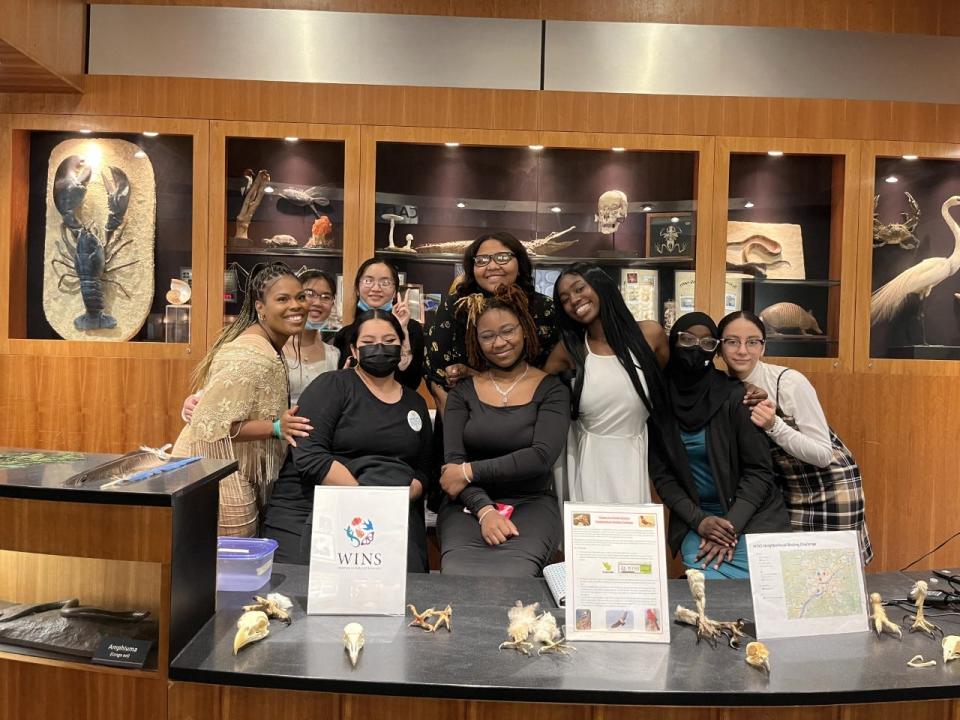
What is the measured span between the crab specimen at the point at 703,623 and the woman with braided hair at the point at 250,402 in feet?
4.45

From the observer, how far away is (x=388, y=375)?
269 centimetres

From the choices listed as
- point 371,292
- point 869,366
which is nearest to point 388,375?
point 371,292

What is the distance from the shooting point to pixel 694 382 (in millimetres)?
2770

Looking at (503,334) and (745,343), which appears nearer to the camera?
(503,334)

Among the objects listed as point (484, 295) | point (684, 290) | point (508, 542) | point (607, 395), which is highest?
point (684, 290)

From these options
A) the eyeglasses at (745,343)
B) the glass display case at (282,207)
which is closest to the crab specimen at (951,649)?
the eyeglasses at (745,343)

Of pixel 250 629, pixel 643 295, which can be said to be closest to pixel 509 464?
pixel 250 629

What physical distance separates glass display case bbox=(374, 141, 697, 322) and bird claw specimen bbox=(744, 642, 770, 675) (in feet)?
8.12

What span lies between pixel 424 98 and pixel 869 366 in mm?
2472

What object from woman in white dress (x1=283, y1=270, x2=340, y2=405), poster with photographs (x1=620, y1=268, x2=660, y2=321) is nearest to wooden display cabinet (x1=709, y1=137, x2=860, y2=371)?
Answer: poster with photographs (x1=620, y1=268, x2=660, y2=321)

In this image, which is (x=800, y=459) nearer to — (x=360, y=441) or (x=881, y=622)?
(x=881, y=622)

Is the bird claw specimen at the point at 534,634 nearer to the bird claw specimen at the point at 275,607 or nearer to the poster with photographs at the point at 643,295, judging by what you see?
the bird claw specimen at the point at 275,607

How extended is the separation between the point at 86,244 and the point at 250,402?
1.76 metres

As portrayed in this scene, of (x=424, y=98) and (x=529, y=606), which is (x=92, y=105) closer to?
(x=424, y=98)
